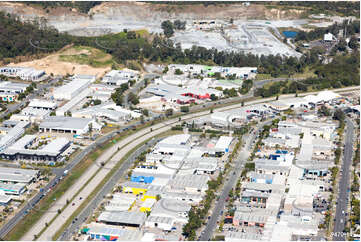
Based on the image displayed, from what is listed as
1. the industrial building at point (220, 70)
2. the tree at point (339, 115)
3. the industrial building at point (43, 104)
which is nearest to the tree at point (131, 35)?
the industrial building at point (220, 70)

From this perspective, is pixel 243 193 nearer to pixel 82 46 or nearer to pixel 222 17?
pixel 82 46

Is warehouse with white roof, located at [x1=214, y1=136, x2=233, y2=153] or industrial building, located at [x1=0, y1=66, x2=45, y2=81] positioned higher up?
industrial building, located at [x1=0, y1=66, x2=45, y2=81]

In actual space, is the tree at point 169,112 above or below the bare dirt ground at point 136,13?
below

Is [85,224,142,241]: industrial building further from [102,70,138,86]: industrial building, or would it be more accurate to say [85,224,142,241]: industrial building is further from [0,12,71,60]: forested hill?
[0,12,71,60]: forested hill

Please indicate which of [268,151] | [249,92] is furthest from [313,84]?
[268,151]

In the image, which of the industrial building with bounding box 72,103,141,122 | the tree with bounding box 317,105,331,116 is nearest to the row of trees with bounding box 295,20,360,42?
the tree with bounding box 317,105,331,116

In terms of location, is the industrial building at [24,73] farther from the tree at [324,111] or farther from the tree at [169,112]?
the tree at [324,111]
